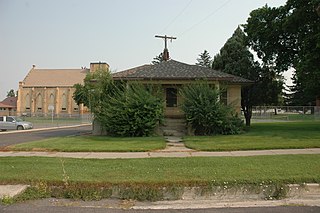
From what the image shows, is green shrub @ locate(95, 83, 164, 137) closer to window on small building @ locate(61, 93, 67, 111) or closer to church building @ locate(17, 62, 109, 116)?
church building @ locate(17, 62, 109, 116)

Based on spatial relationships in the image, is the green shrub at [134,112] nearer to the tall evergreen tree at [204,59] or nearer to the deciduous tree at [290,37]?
the deciduous tree at [290,37]

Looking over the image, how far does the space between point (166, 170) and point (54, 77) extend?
88.2 metres

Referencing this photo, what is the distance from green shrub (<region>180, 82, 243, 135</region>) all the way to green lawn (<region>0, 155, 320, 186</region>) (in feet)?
26.6

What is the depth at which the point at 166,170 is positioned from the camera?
816 cm

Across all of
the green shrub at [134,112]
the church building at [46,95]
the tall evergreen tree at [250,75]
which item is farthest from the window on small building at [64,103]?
the green shrub at [134,112]

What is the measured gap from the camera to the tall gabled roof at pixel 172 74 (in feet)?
66.8

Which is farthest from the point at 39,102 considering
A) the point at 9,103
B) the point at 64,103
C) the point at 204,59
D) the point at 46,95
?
the point at 204,59

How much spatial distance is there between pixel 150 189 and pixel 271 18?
22.9m

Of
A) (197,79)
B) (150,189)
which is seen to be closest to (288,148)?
(150,189)

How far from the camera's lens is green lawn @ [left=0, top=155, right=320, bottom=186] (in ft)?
23.2

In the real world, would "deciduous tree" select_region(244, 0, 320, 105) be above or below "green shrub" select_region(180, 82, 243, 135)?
above

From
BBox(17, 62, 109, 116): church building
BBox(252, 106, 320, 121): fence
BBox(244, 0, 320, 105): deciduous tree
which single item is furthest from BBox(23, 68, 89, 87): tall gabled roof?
BBox(244, 0, 320, 105): deciduous tree

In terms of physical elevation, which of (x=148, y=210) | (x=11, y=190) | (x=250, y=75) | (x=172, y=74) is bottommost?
(x=148, y=210)

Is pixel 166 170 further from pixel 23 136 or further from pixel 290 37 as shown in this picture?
pixel 290 37
